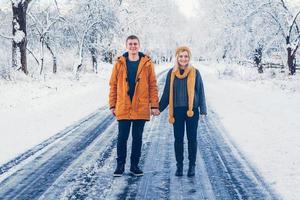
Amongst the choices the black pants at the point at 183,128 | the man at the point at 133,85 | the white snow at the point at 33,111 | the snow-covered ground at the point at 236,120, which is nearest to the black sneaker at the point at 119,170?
the man at the point at 133,85

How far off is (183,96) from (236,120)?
6.35 m

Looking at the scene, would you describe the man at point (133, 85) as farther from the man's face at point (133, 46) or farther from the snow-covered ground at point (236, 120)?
the snow-covered ground at point (236, 120)

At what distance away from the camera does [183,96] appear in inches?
249

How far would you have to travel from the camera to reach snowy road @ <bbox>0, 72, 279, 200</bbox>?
5.64m

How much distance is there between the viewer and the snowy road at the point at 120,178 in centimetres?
564

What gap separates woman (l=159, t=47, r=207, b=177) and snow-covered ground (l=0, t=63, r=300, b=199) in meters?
1.38

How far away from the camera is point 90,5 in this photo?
105ft

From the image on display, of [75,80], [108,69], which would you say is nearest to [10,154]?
[75,80]

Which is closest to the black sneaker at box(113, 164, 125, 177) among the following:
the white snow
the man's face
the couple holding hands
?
the couple holding hands

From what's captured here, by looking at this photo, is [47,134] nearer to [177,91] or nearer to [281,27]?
[177,91]

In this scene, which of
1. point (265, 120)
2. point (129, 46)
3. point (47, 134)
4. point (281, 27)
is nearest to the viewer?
point (129, 46)

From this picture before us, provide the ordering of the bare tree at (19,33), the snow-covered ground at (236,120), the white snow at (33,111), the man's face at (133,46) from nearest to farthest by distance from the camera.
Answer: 1. the man's face at (133,46)
2. the snow-covered ground at (236,120)
3. the white snow at (33,111)
4. the bare tree at (19,33)

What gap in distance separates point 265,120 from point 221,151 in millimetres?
4477

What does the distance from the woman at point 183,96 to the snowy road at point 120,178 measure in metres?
0.55
